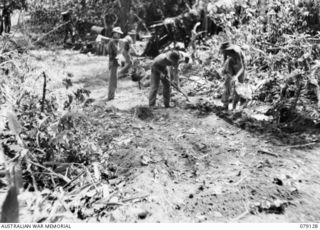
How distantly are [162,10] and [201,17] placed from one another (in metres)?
1.52

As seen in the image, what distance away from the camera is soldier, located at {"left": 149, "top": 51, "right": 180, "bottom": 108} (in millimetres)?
6466

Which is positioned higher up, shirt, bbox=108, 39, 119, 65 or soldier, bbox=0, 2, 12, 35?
soldier, bbox=0, 2, 12, 35

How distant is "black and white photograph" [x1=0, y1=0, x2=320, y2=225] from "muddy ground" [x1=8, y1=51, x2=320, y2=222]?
15 mm

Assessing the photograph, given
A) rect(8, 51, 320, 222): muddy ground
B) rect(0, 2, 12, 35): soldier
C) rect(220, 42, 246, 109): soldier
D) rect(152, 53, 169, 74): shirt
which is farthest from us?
rect(0, 2, 12, 35): soldier

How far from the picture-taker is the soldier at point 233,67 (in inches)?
245

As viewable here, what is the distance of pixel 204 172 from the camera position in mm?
4605

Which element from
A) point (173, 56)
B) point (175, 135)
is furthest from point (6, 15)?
point (175, 135)

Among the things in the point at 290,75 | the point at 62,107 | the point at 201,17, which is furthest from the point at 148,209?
the point at 201,17

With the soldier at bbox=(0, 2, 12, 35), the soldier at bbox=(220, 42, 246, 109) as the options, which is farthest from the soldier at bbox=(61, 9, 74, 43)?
the soldier at bbox=(220, 42, 246, 109)
